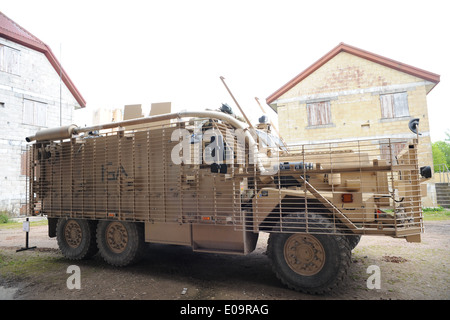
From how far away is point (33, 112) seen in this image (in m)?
16.3

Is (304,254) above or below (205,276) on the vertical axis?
above

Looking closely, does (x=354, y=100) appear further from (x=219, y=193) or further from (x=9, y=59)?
(x=9, y=59)

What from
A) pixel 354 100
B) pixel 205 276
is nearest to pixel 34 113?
pixel 205 276

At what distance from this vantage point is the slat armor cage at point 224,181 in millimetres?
4215

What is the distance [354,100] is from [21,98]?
18.5 meters

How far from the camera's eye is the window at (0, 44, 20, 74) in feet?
49.5

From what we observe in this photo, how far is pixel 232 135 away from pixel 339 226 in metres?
2.37

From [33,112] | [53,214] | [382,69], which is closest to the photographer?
[53,214]

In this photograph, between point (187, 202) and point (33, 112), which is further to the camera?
point (33, 112)

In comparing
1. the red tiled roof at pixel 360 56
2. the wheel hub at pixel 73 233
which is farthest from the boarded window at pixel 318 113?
the wheel hub at pixel 73 233

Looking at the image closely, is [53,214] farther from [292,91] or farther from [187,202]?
[292,91]

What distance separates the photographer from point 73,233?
6.88 meters

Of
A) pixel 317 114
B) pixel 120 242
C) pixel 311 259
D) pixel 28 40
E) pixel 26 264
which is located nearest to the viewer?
pixel 311 259
